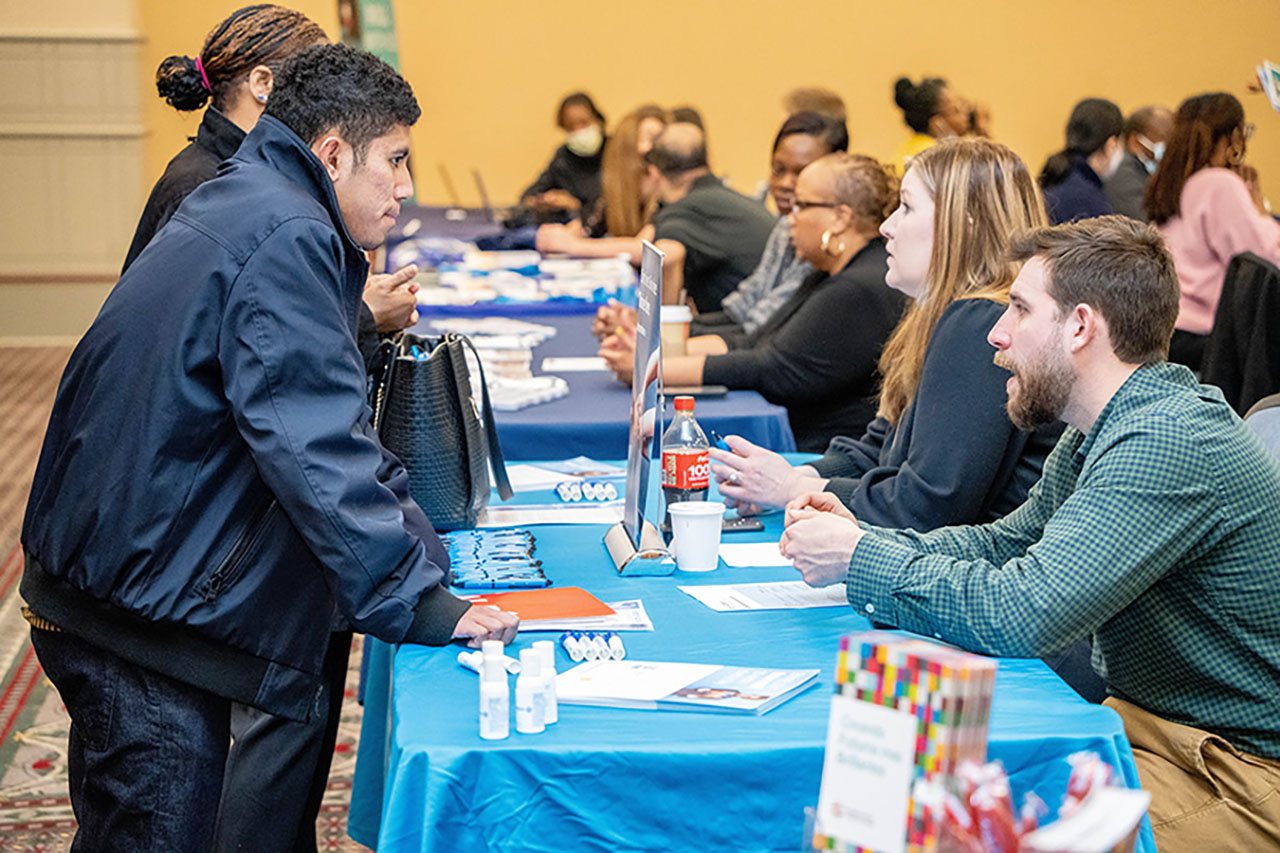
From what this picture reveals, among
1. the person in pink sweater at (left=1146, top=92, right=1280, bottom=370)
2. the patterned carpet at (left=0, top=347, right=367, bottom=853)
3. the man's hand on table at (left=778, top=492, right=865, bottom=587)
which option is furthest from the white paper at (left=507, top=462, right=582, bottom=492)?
the person in pink sweater at (left=1146, top=92, right=1280, bottom=370)

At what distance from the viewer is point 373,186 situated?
5.41ft

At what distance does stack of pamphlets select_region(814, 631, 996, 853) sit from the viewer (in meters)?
0.86

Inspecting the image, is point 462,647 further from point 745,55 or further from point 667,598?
point 745,55

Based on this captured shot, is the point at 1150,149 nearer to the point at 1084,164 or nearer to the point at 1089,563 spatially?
the point at 1084,164

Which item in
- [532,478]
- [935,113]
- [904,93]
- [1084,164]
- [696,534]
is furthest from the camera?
[904,93]

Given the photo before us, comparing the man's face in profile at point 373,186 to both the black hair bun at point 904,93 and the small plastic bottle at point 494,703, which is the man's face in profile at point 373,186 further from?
the black hair bun at point 904,93

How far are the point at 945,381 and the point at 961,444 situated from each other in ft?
0.32

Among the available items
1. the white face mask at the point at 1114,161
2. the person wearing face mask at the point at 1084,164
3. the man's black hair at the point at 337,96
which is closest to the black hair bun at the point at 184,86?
the man's black hair at the point at 337,96

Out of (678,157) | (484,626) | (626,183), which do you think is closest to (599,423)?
(484,626)

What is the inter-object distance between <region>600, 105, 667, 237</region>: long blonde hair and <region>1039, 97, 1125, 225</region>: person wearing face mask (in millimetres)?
1891

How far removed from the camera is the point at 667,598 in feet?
5.86

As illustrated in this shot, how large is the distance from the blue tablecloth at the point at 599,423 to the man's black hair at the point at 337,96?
53.1 inches

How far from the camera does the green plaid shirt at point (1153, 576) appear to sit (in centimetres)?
146

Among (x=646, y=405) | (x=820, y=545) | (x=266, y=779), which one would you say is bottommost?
(x=266, y=779)
